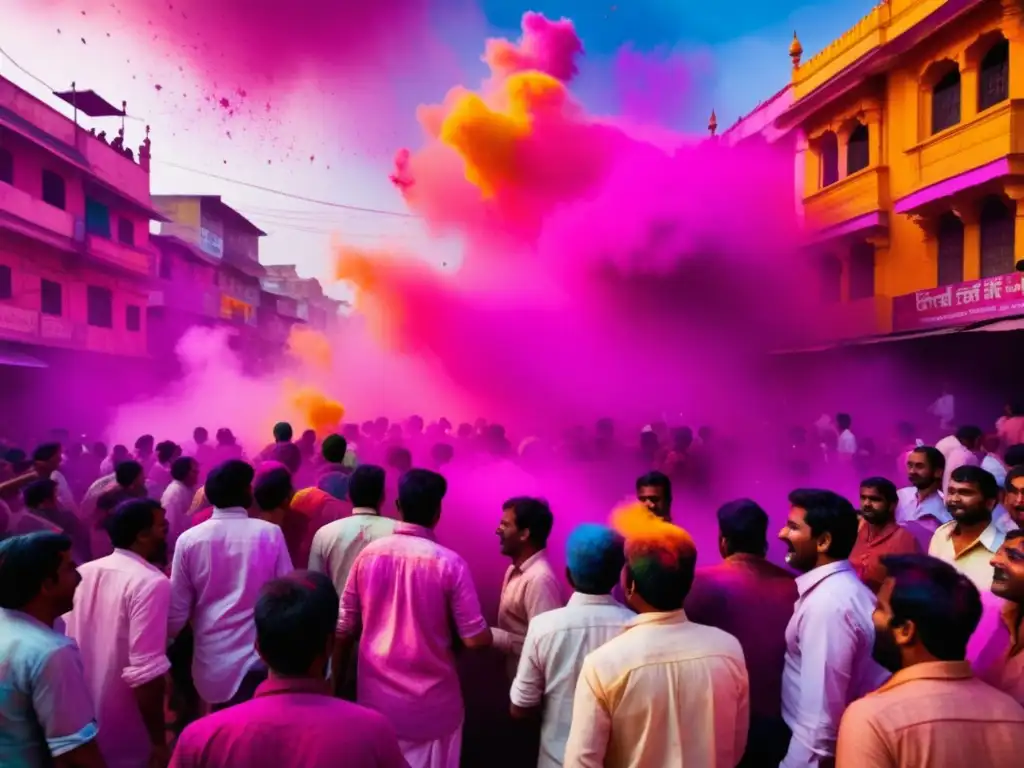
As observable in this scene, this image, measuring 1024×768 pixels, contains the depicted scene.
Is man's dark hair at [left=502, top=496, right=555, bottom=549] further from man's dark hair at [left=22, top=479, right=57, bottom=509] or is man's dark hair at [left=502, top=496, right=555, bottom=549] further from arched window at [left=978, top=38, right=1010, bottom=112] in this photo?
arched window at [left=978, top=38, right=1010, bottom=112]

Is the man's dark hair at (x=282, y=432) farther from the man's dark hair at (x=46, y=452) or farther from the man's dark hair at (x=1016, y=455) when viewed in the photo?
the man's dark hair at (x=1016, y=455)

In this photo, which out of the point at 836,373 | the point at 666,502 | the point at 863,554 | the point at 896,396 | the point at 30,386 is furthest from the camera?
the point at 30,386

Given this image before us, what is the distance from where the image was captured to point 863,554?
360cm

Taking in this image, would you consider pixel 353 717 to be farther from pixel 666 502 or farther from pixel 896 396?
pixel 896 396

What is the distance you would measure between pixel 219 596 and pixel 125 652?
43 cm

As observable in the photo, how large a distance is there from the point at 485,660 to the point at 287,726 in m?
2.30

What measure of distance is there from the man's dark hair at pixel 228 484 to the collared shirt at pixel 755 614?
6.53ft

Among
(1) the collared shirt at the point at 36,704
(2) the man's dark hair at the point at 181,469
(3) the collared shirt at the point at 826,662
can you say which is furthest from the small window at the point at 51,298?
(3) the collared shirt at the point at 826,662

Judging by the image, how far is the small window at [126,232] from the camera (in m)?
21.5

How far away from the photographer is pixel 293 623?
1674 millimetres

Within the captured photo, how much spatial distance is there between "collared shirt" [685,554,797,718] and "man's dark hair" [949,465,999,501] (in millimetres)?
1290

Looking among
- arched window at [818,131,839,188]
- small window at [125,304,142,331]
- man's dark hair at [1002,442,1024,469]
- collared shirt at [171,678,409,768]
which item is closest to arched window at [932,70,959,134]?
arched window at [818,131,839,188]

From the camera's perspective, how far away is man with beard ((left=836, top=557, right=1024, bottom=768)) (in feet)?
5.05

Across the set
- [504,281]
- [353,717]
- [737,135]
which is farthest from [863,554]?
[737,135]
